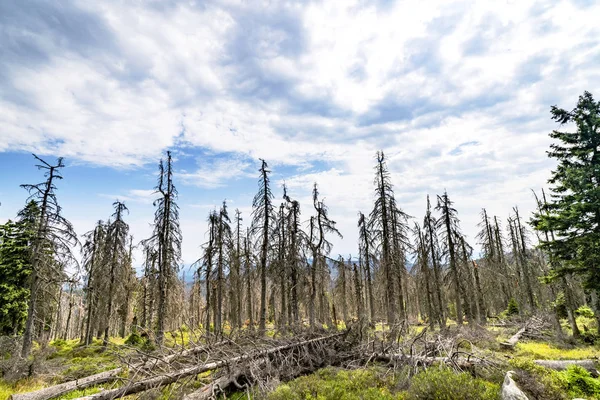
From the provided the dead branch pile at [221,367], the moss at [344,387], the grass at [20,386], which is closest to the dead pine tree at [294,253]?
the dead branch pile at [221,367]

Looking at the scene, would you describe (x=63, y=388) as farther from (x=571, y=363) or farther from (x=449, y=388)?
(x=571, y=363)

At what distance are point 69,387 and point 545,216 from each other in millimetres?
20809

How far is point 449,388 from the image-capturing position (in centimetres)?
699

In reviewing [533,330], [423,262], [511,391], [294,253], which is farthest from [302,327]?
[533,330]

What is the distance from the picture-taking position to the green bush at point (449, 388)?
675 centimetres

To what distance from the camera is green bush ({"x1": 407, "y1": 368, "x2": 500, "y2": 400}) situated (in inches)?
266

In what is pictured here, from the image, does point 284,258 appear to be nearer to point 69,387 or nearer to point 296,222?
point 296,222

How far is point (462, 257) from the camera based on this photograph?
23453mm

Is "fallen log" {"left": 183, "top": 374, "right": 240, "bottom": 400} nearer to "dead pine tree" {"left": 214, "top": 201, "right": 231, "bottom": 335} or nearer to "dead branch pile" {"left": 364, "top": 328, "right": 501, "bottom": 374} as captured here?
"dead branch pile" {"left": 364, "top": 328, "right": 501, "bottom": 374}

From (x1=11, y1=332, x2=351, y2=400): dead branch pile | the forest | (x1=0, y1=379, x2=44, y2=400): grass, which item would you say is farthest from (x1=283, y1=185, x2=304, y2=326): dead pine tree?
(x1=0, y1=379, x2=44, y2=400): grass

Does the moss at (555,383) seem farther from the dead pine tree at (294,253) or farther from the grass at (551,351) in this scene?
the dead pine tree at (294,253)

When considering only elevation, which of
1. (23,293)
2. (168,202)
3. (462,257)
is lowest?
(23,293)

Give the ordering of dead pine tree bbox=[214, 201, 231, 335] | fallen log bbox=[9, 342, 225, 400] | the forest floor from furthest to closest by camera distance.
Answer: dead pine tree bbox=[214, 201, 231, 335] → fallen log bbox=[9, 342, 225, 400] → the forest floor

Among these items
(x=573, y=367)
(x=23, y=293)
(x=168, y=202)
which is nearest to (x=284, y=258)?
(x=168, y=202)
